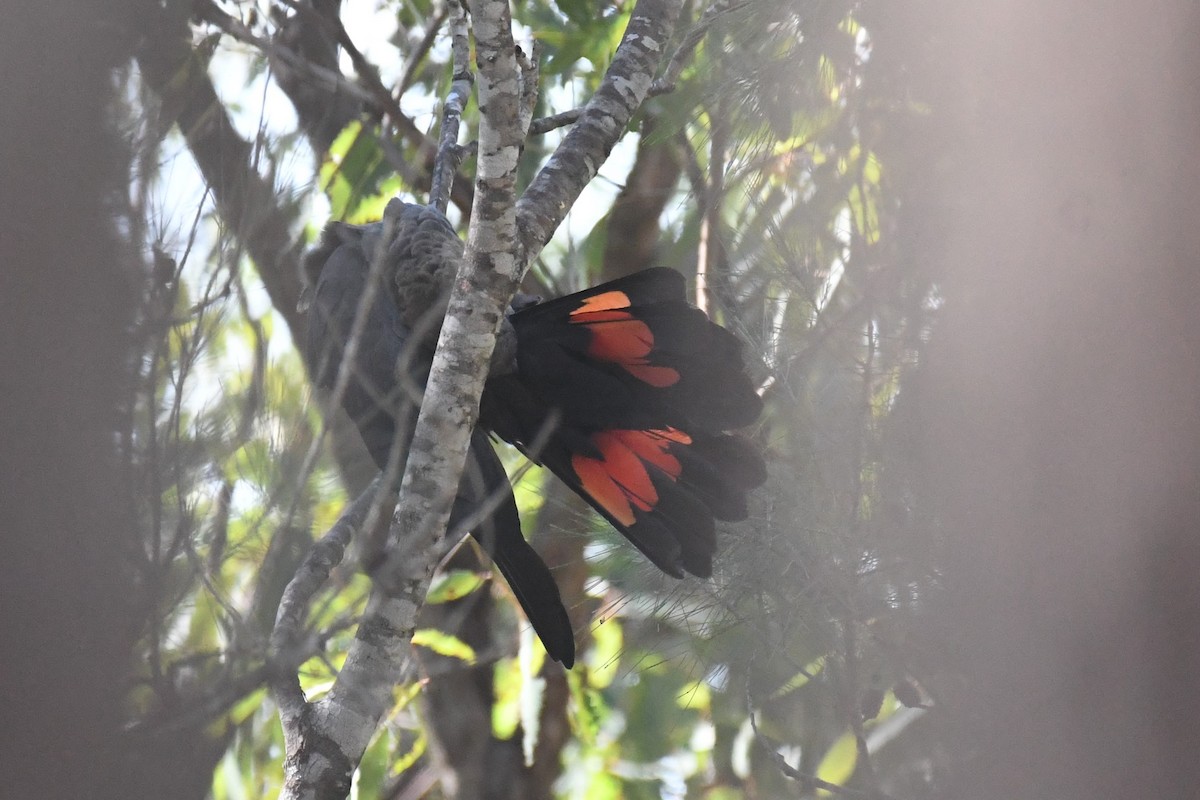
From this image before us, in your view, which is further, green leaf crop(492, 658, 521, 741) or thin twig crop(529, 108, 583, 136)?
green leaf crop(492, 658, 521, 741)

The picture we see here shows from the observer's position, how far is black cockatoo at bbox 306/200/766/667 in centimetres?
131

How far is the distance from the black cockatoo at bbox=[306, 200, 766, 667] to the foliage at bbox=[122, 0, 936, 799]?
108 mm

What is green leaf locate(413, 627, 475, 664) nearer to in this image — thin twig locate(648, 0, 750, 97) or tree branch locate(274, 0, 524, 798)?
tree branch locate(274, 0, 524, 798)

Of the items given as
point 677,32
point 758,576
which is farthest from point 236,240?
point 677,32

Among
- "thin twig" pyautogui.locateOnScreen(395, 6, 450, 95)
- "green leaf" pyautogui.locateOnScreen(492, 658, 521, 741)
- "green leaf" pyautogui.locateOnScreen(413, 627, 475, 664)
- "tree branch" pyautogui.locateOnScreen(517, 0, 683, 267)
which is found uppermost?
"thin twig" pyautogui.locateOnScreen(395, 6, 450, 95)

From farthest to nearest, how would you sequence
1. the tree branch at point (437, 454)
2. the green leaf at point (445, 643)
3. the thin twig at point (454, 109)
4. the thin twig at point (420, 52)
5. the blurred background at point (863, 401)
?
the green leaf at point (445, 643)
the thin twig at point (420, 52)
the thin twig at point (454, 109)
the tree branch at point (437, 454)
the blurred background at point (863, 401)

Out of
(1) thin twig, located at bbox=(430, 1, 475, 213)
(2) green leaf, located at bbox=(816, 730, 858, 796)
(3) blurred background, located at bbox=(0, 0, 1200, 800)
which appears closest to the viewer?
(3) blurred background, located at bbox=(0, 0, 1200, 800)

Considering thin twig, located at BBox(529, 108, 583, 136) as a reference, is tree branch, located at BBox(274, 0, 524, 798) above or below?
below

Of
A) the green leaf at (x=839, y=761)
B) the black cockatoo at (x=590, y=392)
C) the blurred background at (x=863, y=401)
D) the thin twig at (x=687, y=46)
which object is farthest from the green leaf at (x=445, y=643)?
the thin twig at (x=687, y=46)

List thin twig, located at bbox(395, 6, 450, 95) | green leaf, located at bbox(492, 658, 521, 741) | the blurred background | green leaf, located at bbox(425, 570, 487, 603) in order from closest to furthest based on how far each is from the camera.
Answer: the blurred background, thin twig, located at bbox(395, 6, 450, 95), green leaf, located at bbox(425, 570, 487, 603), green leaf, located at bbox(492, 658, 521, 741)

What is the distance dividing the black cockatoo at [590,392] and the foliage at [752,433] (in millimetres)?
108

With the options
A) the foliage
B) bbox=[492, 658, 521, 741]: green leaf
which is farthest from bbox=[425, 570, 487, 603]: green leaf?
bbox=[492, 658, 521, 741]: green leaf

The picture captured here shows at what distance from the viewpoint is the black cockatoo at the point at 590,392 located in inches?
51.6

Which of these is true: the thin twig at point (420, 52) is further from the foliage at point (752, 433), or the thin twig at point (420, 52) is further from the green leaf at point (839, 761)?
the green leaf at point (839, 761)
